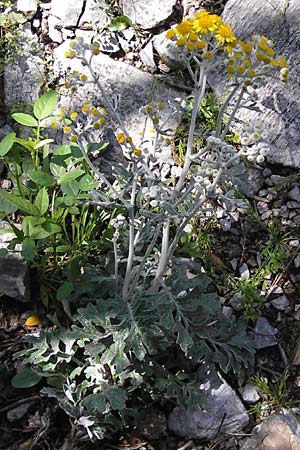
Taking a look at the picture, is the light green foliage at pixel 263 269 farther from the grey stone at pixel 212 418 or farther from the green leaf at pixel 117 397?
the green leaf at pixel 117 397

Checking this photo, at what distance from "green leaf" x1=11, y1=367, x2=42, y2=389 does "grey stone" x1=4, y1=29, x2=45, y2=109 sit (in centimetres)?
139

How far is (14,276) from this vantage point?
8.88 ft

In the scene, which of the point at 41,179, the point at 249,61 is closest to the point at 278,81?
the point at 249,61

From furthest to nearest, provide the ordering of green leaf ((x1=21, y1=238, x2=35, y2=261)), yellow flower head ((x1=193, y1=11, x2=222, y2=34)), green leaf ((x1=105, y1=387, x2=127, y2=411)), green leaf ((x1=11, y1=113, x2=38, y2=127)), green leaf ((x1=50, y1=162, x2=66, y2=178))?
1. green leaf ((x1=11, y1=113, x2=38, y2=127))
2. green leaf ((x1=50, y1=162, x2=66, y2=178))
3. green leaf ((x1=21, y1=238, x2=35, y2=261))
4. green leaf ((x1=105, y1=387, x2=127, y2=411))
5. yellow flower head ((x1=193, y1=11, x2=222, y2=34))

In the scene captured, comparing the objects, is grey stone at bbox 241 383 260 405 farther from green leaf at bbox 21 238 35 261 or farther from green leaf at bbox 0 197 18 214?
green leaf at bbox 0 197 18 214

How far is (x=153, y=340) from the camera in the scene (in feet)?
7.73

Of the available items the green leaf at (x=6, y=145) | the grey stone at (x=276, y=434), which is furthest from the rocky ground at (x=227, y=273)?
the green leaf at (x=6, y=145)

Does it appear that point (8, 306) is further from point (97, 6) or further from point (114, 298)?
point (97, 6)

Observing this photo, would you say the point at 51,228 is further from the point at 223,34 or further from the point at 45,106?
the point at 223,34

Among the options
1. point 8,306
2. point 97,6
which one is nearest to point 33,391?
point 8,306

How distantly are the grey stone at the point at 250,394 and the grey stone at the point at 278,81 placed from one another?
3.50ft

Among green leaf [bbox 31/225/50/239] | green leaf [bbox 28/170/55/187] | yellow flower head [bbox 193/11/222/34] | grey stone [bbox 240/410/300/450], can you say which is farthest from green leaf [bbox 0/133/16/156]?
grey stone [bbox 240/410/300/450]

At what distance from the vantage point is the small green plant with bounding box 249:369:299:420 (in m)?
Answer: 2.62

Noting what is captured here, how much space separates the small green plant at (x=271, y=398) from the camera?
262 cm
